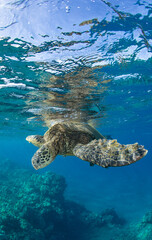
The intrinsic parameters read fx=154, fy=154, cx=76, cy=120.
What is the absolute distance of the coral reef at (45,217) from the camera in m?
11.9

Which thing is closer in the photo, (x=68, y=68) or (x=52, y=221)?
(x=68, y=68)

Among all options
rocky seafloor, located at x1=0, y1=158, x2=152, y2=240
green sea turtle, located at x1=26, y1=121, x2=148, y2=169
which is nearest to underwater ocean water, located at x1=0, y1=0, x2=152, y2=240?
rocky seafloor, located at x1=0, y1=158, x2=152, y2=240

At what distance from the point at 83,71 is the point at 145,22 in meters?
3.30

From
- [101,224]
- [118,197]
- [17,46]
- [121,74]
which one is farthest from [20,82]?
[118,197]

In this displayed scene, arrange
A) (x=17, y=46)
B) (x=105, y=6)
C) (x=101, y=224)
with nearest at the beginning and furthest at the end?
(x=105, y=6), (x=17, y=46), (x=101, y=224)

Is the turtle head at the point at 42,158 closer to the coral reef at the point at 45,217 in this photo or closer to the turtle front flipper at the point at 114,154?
the turtle front flipper at the point at 114,154

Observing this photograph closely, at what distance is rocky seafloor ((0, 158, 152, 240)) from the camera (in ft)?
39.3

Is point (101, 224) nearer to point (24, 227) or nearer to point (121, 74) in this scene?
point (24, 227)

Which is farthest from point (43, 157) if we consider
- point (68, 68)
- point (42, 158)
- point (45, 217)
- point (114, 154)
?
point (45, 217)

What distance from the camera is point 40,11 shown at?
195 inches

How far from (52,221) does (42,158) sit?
12537 millimetres

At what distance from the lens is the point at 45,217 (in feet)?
47.1

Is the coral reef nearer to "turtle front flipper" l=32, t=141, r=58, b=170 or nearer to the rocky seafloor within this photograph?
the rocky seafloor

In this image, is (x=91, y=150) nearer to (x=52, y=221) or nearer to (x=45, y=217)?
(x=45, y=217)
